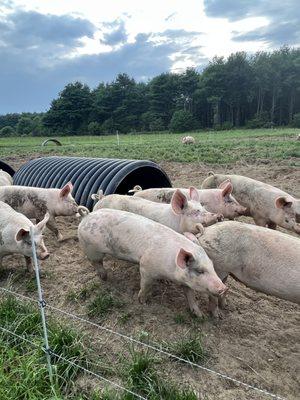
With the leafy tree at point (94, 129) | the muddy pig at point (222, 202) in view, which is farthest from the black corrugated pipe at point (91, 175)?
the leafy tree at point (94, 129)

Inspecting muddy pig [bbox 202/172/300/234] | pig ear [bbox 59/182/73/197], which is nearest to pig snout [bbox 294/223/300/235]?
muddy pig [bbox 202/172/300/234]

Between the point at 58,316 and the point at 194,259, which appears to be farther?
the point at 58,316

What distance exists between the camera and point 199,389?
3.25 m

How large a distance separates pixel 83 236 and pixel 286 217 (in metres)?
3.07

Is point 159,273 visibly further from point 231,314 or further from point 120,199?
point 120,199

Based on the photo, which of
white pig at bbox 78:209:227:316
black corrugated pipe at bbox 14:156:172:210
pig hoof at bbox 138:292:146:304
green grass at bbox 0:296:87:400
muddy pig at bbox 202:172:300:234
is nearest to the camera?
green grass at bbox 0:296:87:400

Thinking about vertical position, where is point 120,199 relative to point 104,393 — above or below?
above

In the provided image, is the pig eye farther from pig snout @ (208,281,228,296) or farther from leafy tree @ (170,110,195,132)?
leafy tree @ (170,110,195,132)

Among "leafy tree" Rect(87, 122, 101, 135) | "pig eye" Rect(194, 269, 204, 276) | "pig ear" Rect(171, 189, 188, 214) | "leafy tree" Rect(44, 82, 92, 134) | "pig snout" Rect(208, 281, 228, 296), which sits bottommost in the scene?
"leafy tree" Rect(87, 122, 101, 135)

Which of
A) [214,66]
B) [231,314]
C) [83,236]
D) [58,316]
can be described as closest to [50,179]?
[83,236]

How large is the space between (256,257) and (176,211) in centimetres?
132

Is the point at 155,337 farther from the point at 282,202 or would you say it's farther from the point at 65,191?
the point at 65,191

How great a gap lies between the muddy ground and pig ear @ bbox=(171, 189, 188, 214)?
3.01 feet

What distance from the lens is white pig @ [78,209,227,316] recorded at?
154 inches
